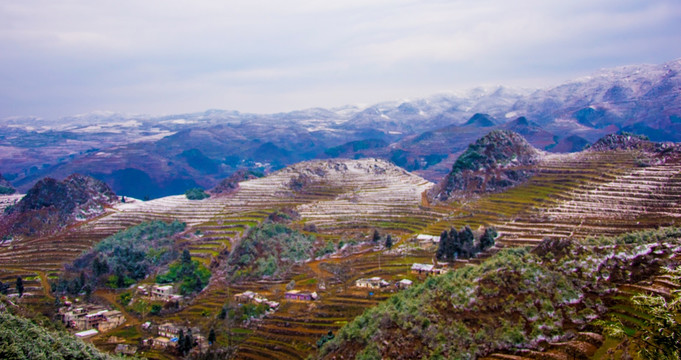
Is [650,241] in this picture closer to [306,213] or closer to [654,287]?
[654,287]

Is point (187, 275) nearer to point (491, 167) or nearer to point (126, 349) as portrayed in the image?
point (126, 349)

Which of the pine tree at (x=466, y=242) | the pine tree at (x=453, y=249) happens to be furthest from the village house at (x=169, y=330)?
the pine tree at (x=466, y=242)

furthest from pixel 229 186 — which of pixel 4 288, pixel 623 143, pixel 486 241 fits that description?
pixel 623 143

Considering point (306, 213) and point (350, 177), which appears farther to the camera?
point (350, 177)

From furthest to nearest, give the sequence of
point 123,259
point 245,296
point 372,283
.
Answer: point 123,259, point 245,296, point 372,283

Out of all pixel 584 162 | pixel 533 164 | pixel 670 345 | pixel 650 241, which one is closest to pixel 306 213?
pixel 533 164

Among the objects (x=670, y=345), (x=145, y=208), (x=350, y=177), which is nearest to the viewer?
(x=670, y=345)
